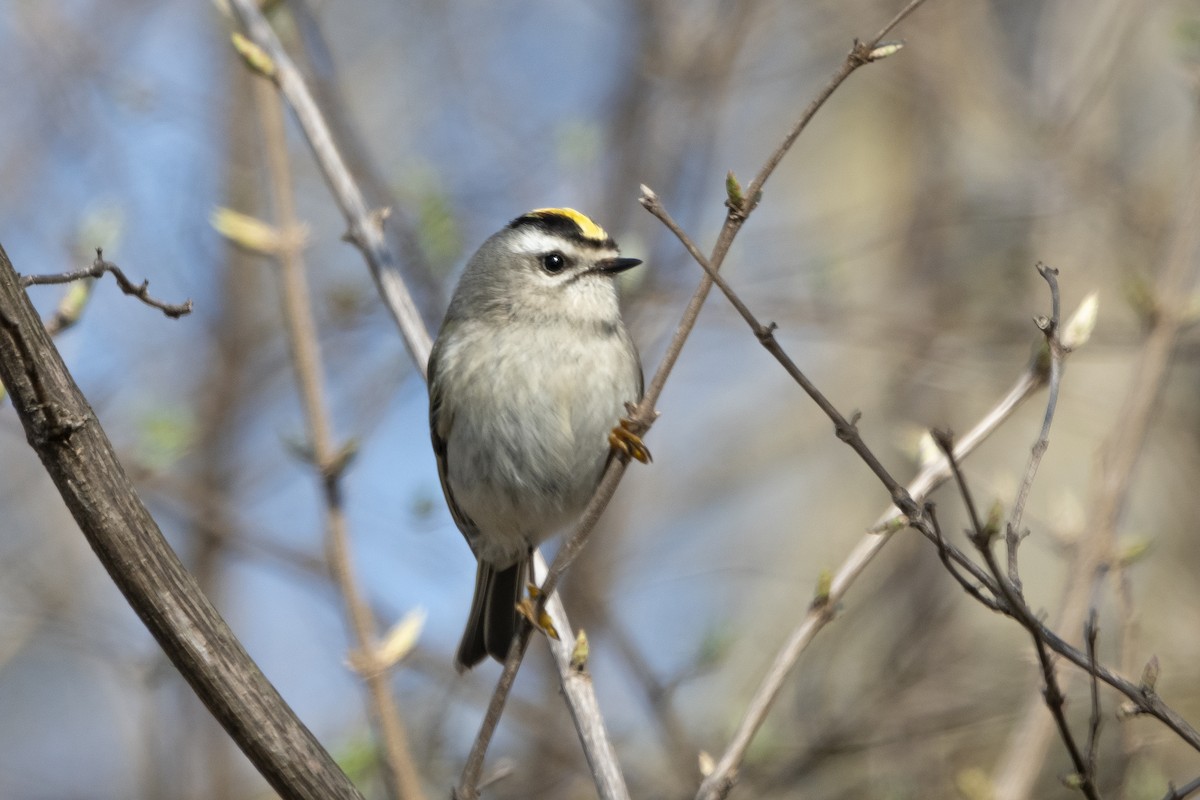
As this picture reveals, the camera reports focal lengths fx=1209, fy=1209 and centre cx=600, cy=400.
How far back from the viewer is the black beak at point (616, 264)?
11.5 feet

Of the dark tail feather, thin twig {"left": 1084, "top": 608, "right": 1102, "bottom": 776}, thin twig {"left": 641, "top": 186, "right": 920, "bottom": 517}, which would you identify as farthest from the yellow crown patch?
thin twig {"left": 1084, "top": 608, "right": 1102, "bottom": 776}

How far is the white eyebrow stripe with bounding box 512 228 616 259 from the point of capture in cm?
370

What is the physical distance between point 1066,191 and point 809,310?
143cm

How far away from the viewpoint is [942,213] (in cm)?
631

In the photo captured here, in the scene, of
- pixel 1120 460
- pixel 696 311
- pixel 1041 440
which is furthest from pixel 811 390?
pixel 1120 460

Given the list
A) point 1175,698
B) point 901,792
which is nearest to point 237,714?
point 901,792

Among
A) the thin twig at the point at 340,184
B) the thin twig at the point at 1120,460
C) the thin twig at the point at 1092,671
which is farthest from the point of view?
the thin twig at the point at 340,184

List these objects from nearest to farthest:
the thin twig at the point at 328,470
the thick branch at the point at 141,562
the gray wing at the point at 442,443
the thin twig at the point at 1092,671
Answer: the thick branch at the point at 141,562 → the thin twig at the point at 1092,671 → the thin twig at the point at 328,470 → the gray wing at the point at 442,443

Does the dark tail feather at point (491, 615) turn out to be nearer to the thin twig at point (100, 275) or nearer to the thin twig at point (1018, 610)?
the thin twig at point (100, 275)

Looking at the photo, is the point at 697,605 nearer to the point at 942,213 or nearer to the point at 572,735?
the point at 572,735

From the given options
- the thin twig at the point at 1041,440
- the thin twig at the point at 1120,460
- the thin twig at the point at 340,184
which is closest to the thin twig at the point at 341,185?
the thin twig at the point at 340,184

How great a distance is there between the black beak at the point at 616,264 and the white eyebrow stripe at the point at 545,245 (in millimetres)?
65

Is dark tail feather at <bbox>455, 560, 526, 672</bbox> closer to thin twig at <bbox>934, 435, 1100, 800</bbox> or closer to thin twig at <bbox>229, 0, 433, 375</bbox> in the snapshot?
thin twig at <bbox>229, 0, 433, 375</bbox>

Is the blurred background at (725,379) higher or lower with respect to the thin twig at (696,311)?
higher
